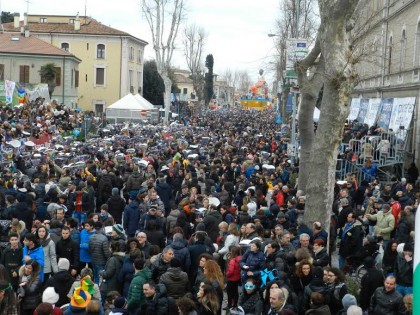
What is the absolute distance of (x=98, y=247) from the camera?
10.8 m

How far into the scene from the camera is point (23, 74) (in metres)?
58.6

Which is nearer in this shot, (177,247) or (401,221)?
(177,247)

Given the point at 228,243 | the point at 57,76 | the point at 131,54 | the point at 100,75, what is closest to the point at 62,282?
the point at 228,243

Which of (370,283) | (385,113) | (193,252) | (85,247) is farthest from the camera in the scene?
(385,113)

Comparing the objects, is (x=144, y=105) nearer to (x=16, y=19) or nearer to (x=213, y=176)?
(x=213, y=176)

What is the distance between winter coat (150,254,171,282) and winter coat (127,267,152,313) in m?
0.51

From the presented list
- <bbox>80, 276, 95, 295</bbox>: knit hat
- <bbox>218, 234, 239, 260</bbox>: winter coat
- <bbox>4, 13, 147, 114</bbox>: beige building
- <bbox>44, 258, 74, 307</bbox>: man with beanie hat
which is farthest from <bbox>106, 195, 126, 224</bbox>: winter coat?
<bbox>4, 13, 147, 114</bbox>: beige building

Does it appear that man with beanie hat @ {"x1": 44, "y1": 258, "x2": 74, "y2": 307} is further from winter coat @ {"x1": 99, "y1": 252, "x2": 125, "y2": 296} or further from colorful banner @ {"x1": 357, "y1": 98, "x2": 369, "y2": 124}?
colorful banner @ {"x1": 357, "y1": 98, "x2": 369, "y2": 124}

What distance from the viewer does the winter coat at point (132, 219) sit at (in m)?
13.8

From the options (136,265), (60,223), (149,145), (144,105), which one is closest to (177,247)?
(136,265)

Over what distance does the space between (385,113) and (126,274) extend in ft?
80.2

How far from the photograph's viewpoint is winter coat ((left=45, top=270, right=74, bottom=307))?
345 inches

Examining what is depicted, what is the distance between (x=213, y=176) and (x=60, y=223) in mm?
8995

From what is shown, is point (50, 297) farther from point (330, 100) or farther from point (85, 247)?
point (330, 100)
